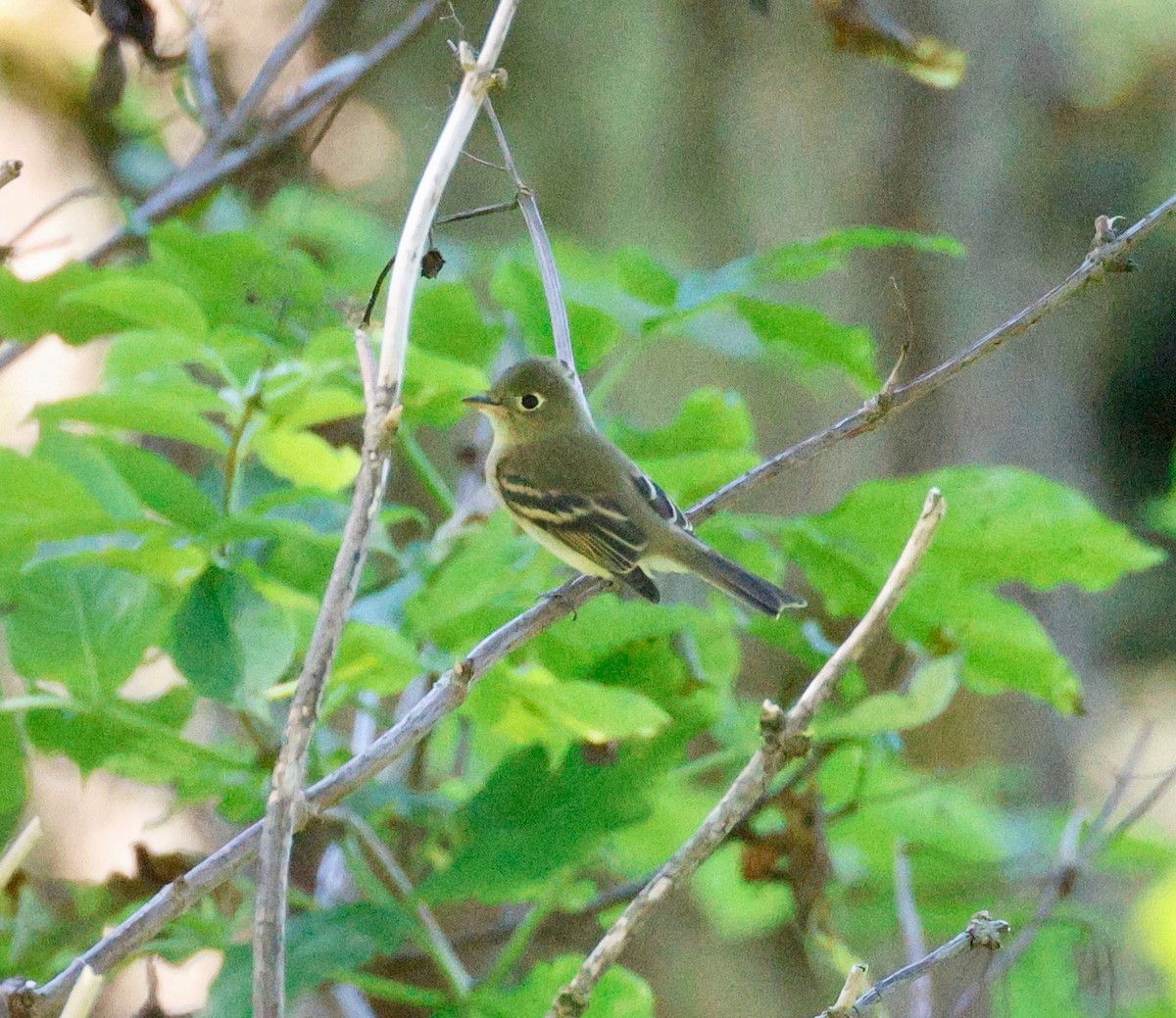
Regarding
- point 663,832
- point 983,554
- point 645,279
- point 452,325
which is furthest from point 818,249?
point 663,832

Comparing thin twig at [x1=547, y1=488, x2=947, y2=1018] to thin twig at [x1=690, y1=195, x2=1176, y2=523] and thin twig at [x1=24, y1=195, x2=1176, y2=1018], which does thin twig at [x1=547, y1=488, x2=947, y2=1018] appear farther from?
thin twig at [x1=690, y1=195, x2=1176, y2=523]

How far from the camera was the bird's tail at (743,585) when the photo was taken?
1.87 meters

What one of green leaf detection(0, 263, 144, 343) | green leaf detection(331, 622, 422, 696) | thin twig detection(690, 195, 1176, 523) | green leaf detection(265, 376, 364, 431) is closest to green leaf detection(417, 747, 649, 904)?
green leaf detection(331, 622, 422, 696)

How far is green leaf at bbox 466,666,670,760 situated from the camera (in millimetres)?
1395

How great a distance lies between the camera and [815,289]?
3.50 m

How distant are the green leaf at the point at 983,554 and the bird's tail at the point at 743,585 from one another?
0.12 metres

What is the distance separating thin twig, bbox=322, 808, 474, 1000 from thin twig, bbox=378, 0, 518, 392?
2.25ft

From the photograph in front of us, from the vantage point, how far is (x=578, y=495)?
249 centimetres

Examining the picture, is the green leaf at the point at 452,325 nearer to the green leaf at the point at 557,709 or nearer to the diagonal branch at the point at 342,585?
the green leaf at the point at 557,709

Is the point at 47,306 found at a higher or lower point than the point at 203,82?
lower

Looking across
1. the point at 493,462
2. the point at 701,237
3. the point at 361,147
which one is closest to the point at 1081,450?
the point at 701,237

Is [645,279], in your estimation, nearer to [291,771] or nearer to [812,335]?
[812,335]

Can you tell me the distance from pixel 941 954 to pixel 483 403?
1.42 meters

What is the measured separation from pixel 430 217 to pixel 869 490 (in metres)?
0.90
